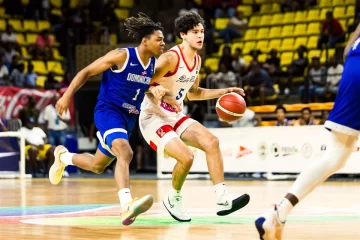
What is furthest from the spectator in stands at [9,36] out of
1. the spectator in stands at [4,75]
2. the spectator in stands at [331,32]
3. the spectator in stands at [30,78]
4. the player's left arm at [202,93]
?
the player's left arm at [202,93]

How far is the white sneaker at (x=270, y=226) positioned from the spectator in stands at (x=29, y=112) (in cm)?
1507

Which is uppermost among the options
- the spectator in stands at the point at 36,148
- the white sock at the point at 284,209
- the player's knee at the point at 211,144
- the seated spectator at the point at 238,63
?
the white sock at the point at 284,209

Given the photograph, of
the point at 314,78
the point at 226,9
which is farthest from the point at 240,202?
the point at 226,9

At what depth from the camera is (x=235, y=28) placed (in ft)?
78.4

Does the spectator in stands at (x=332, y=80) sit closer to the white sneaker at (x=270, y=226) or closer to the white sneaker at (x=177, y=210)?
the white sneaker at (x=177, y=210)

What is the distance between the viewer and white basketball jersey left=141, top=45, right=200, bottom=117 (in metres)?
7.77

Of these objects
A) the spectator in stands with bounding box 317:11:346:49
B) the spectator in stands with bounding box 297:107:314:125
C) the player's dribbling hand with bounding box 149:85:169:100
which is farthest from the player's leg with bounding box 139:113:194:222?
the spectator in stands with bounding box 317:11:346:49

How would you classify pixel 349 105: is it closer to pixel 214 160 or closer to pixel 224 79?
pixel 214 160

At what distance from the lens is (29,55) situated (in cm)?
2347

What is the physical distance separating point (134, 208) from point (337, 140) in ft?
6.51

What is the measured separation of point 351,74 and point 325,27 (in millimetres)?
16129

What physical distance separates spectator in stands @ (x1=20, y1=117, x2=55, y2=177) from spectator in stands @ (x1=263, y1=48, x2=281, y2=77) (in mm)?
5583

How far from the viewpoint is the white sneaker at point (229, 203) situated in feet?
23.2

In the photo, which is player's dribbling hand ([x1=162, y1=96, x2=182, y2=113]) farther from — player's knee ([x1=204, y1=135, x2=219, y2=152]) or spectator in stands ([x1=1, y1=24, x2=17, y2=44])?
spectator in stands ([x1=1, y1=24, x2=17, y2=44])
